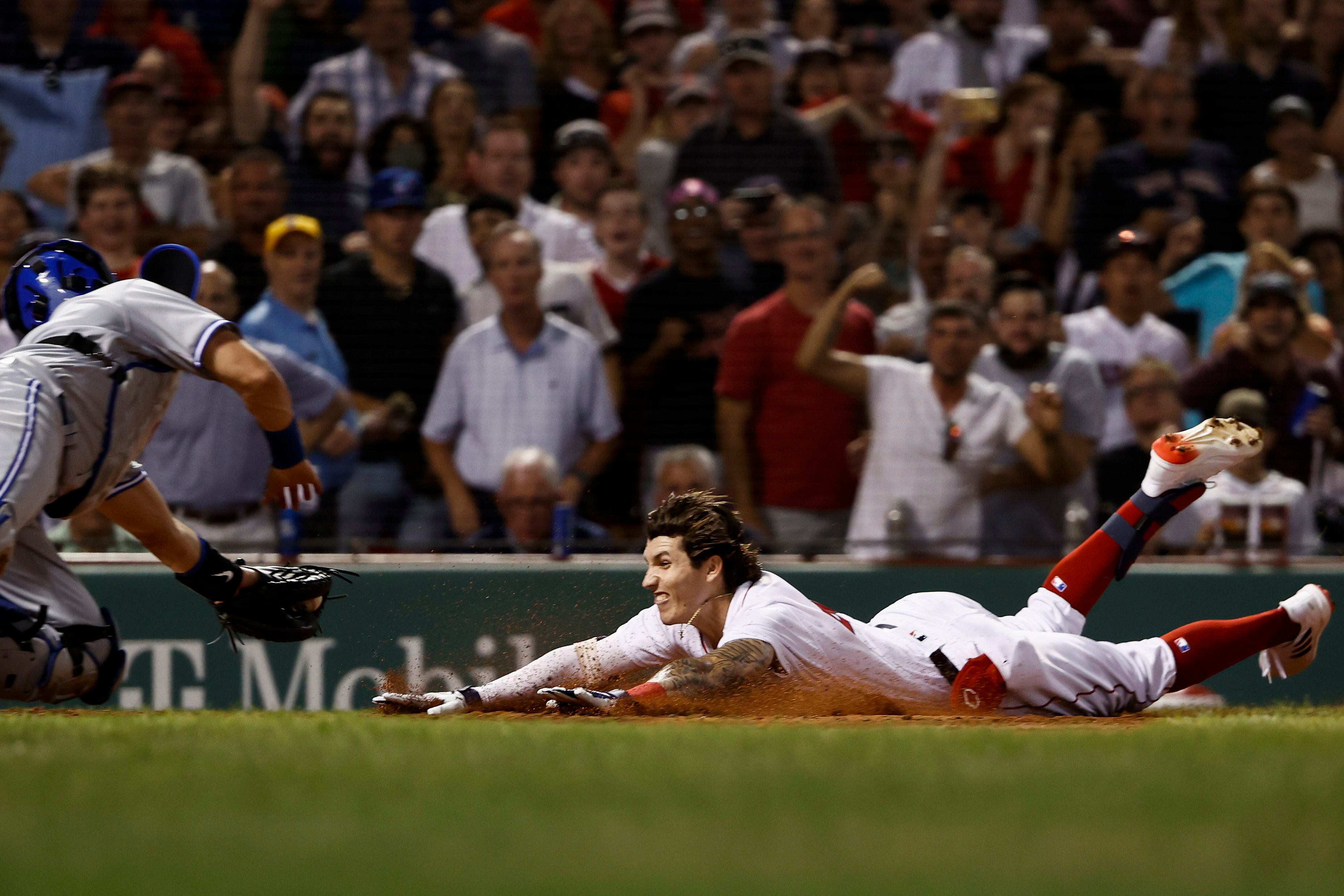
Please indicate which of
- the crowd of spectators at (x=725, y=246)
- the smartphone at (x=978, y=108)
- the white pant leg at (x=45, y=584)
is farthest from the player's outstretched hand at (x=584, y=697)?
the smartphone at (x=978, y=108)

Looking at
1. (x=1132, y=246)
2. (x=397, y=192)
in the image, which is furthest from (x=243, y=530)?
(x=1132, y=246)

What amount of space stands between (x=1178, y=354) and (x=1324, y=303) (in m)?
1.25

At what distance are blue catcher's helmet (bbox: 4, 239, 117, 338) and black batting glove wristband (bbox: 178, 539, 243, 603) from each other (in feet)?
3.09

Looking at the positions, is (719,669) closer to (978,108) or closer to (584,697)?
(584,697)

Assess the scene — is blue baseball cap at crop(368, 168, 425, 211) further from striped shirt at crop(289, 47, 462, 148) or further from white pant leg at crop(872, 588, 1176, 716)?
white pant leg at crop(872, 588, 1176, 716)

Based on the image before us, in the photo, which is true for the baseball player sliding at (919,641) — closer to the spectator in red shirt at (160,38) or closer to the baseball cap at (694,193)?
the baseball cap at (694,193)

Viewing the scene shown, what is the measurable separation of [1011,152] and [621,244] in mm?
2689

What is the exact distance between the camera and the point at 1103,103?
1005cm

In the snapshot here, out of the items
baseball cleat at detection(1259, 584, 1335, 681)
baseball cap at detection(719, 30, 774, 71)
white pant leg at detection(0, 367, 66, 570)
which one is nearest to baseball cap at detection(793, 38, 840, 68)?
baseball cap at detection(719, 30, 774, 71)

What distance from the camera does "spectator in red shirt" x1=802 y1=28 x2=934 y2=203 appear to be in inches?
381

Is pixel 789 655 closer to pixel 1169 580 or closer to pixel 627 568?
pixel 627 568

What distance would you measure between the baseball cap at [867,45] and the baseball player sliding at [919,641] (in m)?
4.97

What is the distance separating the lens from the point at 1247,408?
8016 millimetres

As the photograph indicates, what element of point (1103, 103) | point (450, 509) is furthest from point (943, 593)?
point (1103, 103)
